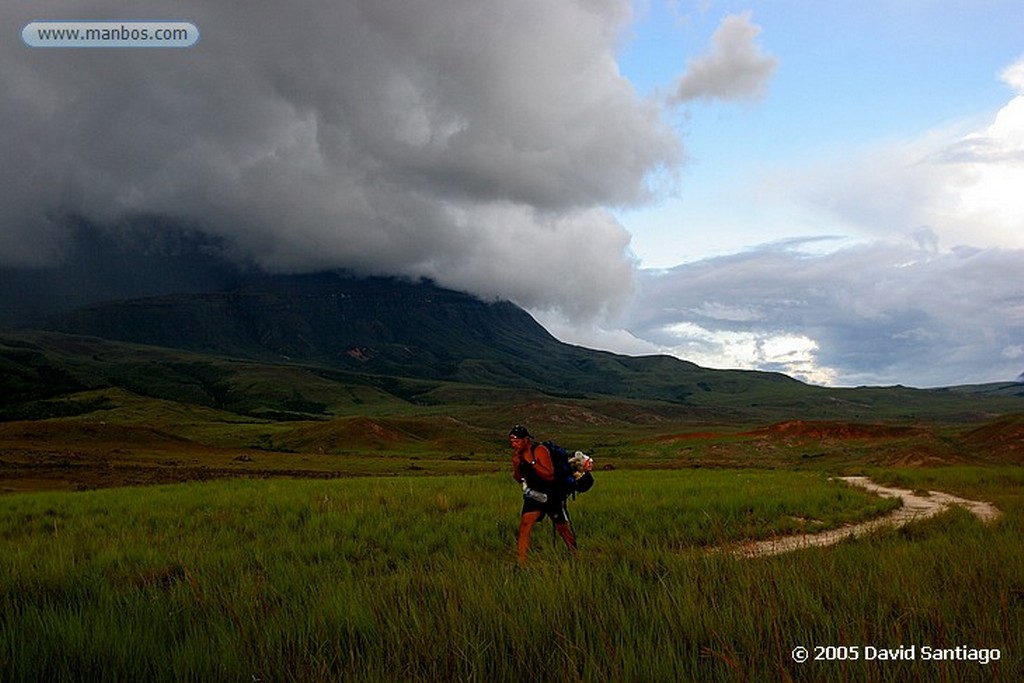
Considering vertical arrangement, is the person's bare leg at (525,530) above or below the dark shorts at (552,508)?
below

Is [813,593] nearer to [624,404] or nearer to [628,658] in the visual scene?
[628,658]

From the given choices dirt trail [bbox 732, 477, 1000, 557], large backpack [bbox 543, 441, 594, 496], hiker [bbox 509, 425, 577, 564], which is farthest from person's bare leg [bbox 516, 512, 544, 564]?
dirt trail [bbox 732, 477, 1000, 557]

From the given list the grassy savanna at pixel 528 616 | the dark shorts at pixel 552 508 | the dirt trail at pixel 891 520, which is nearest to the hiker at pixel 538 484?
the dark shorts at pixel 552 508

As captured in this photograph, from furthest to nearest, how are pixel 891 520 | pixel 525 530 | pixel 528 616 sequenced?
pixel 891 520 < pixel 525 530 < pixel 528 616

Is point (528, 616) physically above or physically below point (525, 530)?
above

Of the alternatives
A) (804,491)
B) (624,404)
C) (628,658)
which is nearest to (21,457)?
(804,491)

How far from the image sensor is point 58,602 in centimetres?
561

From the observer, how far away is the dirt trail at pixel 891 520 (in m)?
9.06

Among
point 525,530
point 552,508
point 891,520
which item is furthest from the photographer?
point 891,520

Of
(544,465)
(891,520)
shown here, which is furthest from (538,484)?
(891,520)

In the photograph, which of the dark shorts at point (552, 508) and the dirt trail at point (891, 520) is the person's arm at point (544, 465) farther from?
the dirt trail at point (891, 520)

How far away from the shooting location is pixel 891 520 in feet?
40.9

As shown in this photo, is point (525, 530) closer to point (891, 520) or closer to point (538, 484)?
point (538, 484)

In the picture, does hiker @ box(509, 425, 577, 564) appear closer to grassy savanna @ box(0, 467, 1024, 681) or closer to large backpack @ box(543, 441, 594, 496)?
large backpack @ box(543, 441, 594, 496)
